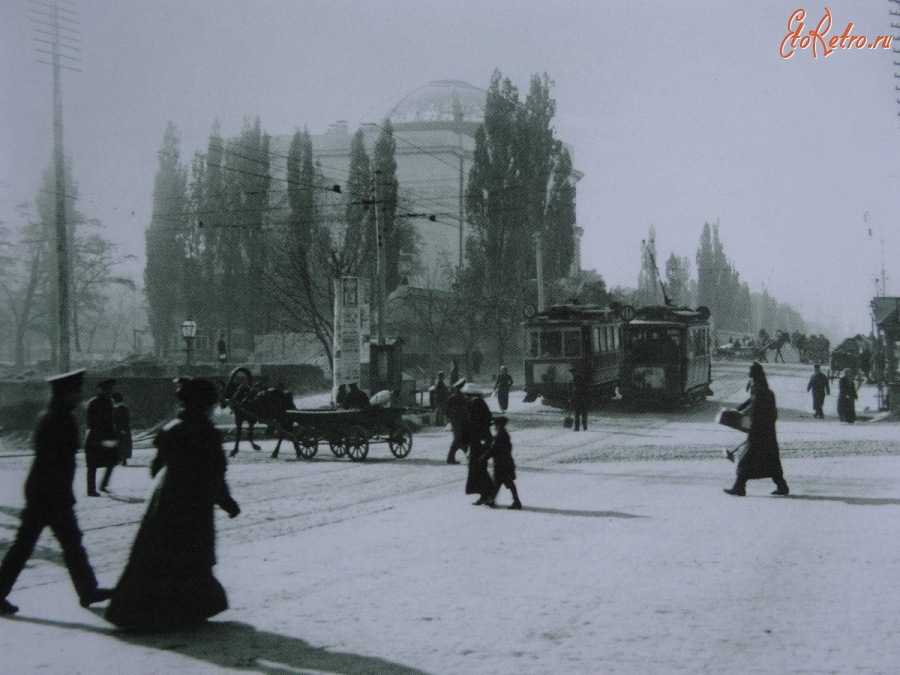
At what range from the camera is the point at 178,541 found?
21.3ft

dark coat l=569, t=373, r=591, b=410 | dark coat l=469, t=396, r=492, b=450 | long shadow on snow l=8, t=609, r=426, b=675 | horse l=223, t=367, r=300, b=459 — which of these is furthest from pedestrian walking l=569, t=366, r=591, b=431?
long shadow on snow l=8, t=609, r=426, b=675

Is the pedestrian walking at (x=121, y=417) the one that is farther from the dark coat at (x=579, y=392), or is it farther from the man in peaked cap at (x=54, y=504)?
the dark coat at (x=579, y=392)

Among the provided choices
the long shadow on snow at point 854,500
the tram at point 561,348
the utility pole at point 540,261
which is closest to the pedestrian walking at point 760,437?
the long shadow on snow at point 854,500

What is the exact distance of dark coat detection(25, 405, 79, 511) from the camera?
7051mm

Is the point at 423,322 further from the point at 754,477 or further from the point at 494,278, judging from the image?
the point at 754,477

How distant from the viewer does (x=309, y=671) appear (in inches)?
223

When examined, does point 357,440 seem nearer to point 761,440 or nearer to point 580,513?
point 580,513

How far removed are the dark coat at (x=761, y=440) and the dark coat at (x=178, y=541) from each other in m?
8.34

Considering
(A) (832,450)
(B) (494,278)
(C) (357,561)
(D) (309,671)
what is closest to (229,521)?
(C) (357,561)

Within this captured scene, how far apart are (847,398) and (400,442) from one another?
14.3 m

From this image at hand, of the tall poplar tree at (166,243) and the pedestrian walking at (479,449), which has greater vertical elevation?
the tall poplar tree at (166,243)

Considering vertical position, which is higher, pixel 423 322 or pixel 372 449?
pixel 423 322

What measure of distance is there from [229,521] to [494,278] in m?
33.1

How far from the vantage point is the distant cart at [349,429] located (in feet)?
64.2
